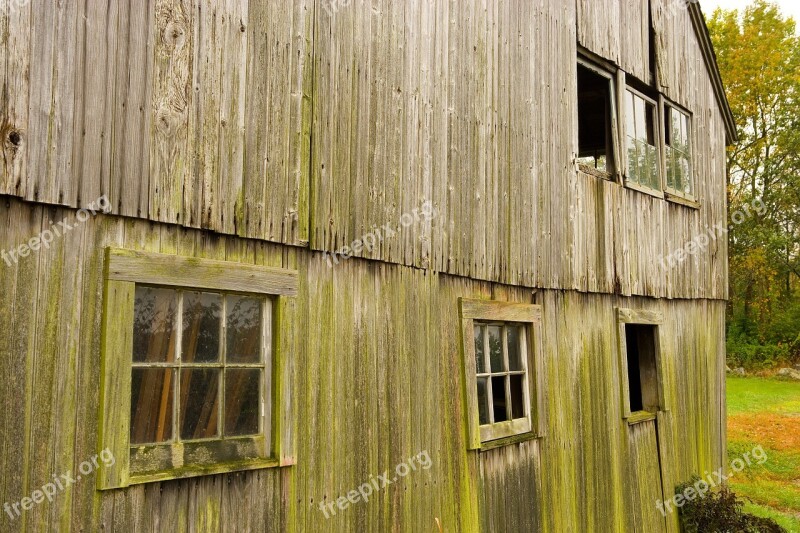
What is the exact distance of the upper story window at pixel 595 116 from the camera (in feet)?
28.3

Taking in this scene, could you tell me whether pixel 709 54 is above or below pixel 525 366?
above

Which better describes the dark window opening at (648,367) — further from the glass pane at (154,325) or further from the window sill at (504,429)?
the glass pane at (154,325)

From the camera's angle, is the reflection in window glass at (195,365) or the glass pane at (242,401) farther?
the glass pane at (242,401)

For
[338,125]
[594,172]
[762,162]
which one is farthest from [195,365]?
[762,162]

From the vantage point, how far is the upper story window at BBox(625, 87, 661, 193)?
8977mm

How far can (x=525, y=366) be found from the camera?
6.93m

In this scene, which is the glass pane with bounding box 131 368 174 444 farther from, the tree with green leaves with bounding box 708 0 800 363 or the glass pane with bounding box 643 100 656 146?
the tree with green leaves with bounding box 708 0 800 363

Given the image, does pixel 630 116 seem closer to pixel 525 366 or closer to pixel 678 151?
pixel 678 151

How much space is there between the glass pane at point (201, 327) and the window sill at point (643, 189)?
5.79 m

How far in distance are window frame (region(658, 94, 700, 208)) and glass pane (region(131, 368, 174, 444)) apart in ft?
24.2

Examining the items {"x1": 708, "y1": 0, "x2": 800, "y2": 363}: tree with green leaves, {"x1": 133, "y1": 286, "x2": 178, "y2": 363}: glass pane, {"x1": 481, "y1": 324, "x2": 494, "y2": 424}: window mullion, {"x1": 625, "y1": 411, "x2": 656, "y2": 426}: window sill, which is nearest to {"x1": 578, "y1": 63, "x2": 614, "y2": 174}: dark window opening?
{"x1": 481, "y1": 324, "x2": 494, "y2": 424}: window mullion

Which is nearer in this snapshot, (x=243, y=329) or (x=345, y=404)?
(x=243, y=329)

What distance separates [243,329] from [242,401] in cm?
42

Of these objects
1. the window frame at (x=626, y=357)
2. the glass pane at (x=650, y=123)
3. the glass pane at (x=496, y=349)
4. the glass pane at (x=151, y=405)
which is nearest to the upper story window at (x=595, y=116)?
the glass pane at (x=650, y=123)
